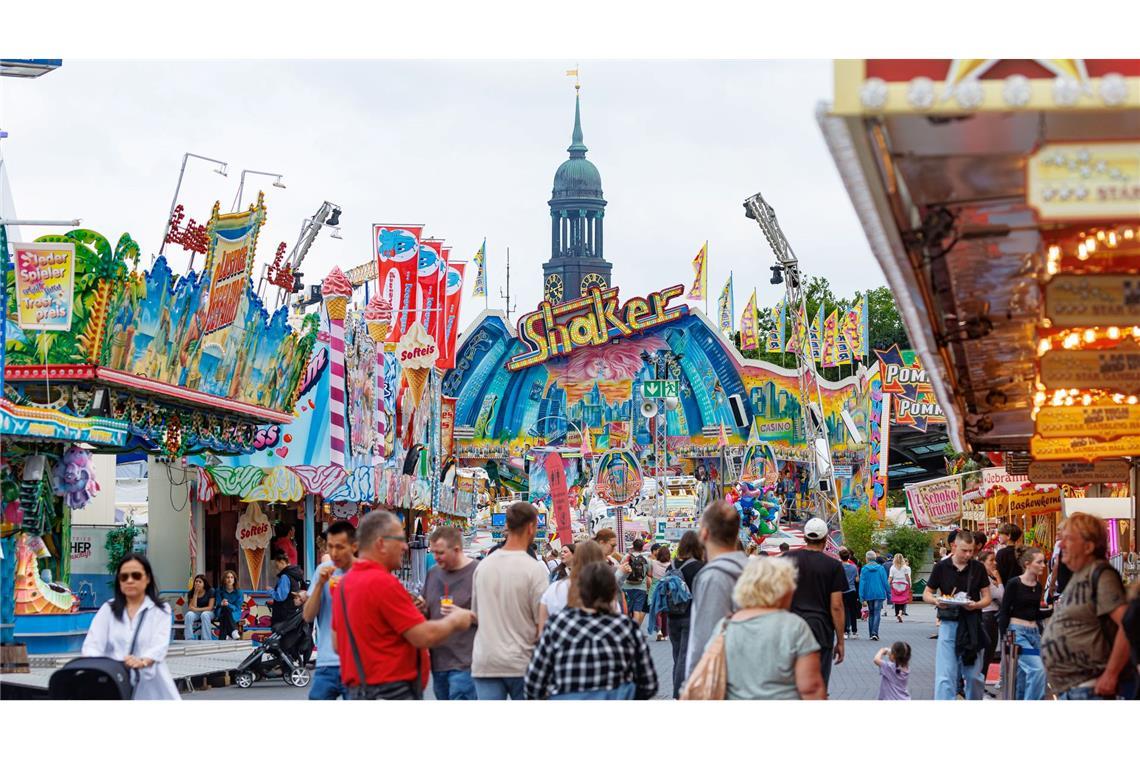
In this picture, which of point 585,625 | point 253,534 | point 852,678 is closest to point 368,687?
point 585,625

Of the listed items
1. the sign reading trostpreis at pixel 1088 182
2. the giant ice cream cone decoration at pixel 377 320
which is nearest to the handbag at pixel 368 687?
the sign reading trostpreis at pixel 1088 182

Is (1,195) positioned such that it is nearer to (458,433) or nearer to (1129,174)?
(1129,174)

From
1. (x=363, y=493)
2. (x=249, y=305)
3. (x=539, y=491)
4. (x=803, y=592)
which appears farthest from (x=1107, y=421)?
(x=539, y=491)

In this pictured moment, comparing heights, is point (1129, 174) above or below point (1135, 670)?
above

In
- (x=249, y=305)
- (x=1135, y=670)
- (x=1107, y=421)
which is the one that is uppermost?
(x=249, y=305)

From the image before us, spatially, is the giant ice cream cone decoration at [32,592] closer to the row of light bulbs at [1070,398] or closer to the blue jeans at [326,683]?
the blue jeans at [326,683]

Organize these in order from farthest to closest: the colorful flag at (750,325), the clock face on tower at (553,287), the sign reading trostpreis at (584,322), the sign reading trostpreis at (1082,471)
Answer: the clock face on tower at (553,287)
the colorful flag at (750,325)
the sign reading trostpreis at (584,322)
the sign reading trostpreis at (1082,471)

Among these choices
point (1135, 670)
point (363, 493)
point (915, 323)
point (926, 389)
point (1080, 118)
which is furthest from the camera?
point (926, 389)

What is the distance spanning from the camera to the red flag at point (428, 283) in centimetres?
3712

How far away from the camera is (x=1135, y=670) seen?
7.88 metres

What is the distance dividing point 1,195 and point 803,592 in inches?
417

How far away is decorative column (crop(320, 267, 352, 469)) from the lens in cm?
2762

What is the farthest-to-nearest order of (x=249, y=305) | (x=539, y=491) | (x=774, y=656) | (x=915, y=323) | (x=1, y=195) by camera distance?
1. (x=539, y=491)
2. (x=249, y=305)
3. (x=1, y=195)
4. (x=915, y=323)
5. (x=774, y=656)

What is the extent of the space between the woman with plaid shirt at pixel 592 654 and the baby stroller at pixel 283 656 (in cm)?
977
